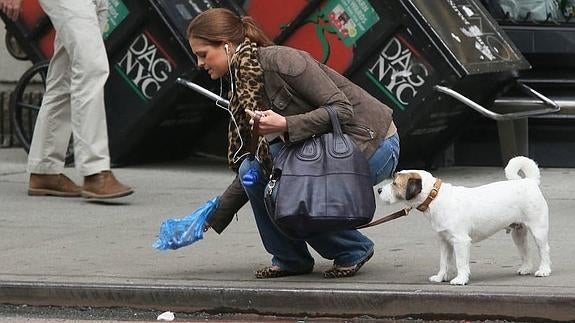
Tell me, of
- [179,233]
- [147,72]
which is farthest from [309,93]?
[147,72]

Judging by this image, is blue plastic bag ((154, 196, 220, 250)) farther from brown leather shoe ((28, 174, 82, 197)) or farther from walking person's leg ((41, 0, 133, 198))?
brown leather shoe ((28, 174, 82, 197))

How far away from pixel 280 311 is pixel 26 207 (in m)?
3.10

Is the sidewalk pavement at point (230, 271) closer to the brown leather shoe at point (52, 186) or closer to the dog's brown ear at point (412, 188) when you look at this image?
the brown leather shoe at point (52, 186)

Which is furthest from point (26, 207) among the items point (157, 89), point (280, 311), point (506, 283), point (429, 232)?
point (506, 283)

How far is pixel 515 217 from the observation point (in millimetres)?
5934

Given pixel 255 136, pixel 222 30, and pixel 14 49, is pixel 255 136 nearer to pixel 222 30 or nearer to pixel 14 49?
pixel 222 30

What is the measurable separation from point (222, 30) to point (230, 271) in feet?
4.08

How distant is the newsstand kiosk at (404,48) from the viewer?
30.1ft

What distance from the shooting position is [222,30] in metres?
5.89

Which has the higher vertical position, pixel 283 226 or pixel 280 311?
pixel 283 226

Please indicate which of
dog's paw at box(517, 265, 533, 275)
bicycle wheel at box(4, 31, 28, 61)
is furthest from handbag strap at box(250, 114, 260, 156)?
bicycle wheel at box(4, 31, 28, 61)

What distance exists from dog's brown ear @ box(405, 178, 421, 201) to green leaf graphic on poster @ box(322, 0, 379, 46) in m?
3.58

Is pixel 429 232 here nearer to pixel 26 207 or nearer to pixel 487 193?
pixel 487 193

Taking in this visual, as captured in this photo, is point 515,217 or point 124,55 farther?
point 124,55
